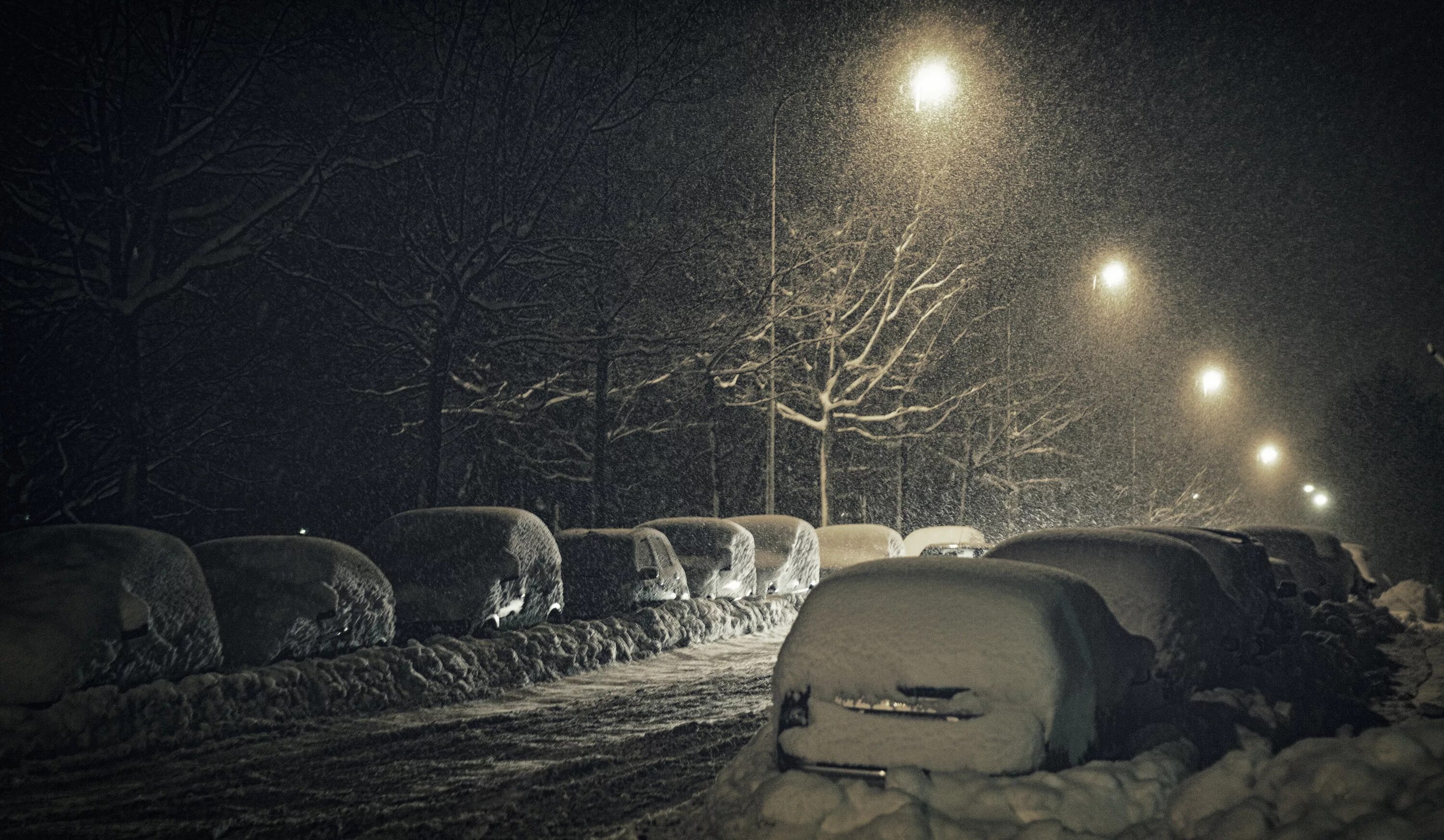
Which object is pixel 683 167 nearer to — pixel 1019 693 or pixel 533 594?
pixel 533 594

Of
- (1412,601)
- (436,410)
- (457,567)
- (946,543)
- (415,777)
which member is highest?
(436,410)

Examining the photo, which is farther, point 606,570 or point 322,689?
point 606,570

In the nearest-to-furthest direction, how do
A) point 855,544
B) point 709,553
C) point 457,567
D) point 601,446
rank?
point 457,567, point 709,553, point 601,446, point 855,544

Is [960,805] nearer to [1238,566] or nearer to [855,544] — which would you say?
[1238,566]

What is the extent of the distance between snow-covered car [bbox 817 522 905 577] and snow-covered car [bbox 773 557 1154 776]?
19286mm

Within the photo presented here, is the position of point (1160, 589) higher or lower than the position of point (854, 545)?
higher

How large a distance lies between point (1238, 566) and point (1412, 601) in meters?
18.7

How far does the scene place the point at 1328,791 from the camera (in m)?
3.96

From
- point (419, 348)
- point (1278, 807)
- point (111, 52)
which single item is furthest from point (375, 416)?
point (1278, 807)

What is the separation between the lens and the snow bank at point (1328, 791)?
3.61 m

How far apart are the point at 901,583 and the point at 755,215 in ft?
62.7

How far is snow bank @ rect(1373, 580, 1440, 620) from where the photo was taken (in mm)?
22562

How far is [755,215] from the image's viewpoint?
2380 centimetres

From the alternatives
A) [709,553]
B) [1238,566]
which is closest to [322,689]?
[1238,566]
